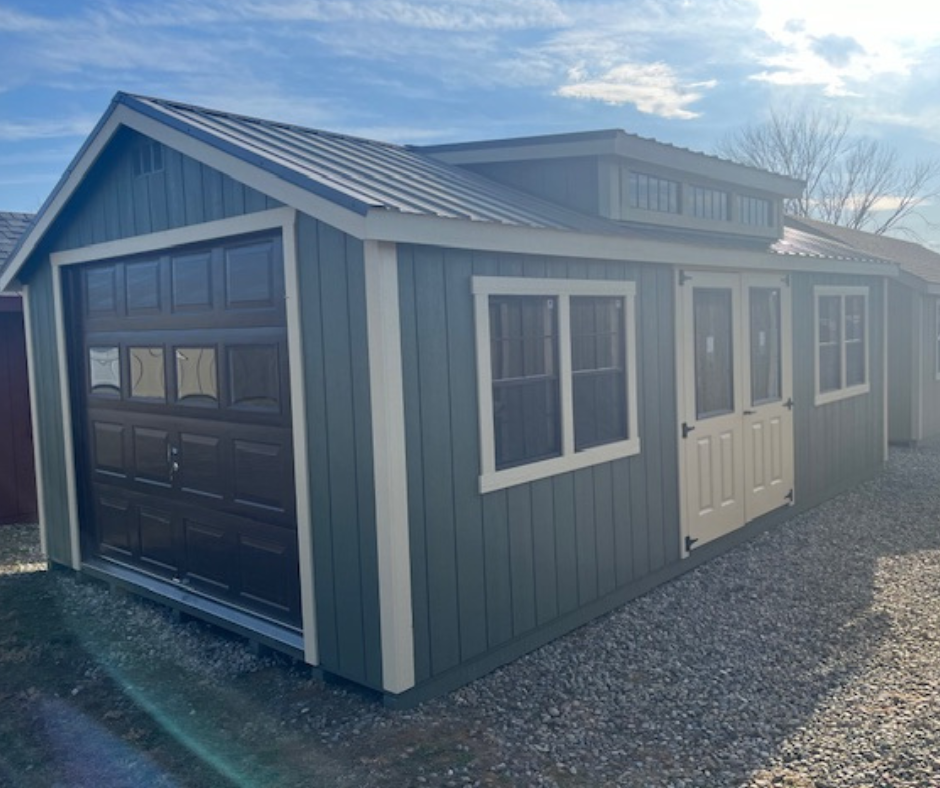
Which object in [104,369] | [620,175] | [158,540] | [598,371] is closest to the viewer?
[598,371]

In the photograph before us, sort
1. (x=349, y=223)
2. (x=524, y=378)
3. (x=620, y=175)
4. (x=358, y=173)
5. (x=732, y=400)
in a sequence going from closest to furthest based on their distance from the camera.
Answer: (x=349, y=223), (x=358, y=173), (x=524, y=378), (x=620, y=175), (x=732, y=400)

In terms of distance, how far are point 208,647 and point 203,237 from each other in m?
2.48

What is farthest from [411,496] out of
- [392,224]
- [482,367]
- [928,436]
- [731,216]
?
[928,436]

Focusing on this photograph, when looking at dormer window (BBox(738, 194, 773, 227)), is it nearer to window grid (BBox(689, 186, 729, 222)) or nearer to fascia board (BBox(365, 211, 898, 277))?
window grid (BBox(689, 186, 729, 222))

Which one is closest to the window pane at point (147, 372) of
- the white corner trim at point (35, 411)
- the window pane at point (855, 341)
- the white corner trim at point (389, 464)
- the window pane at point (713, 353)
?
the white corner trim at point (35, 411)

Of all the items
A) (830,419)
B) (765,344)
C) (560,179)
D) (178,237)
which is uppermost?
(560,179)

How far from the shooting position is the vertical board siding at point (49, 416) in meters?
6.88

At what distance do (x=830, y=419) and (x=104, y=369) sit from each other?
680cm

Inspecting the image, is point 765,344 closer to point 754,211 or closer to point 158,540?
point 754,211

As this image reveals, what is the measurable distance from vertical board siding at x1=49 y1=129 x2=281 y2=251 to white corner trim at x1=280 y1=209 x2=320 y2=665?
1.17 feet

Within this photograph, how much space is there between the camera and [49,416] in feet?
23.1

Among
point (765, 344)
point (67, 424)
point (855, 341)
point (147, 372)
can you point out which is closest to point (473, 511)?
point (147, 372)

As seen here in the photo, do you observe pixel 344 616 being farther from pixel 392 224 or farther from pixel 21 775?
pixel 392 224

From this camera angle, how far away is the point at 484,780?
3.81m
